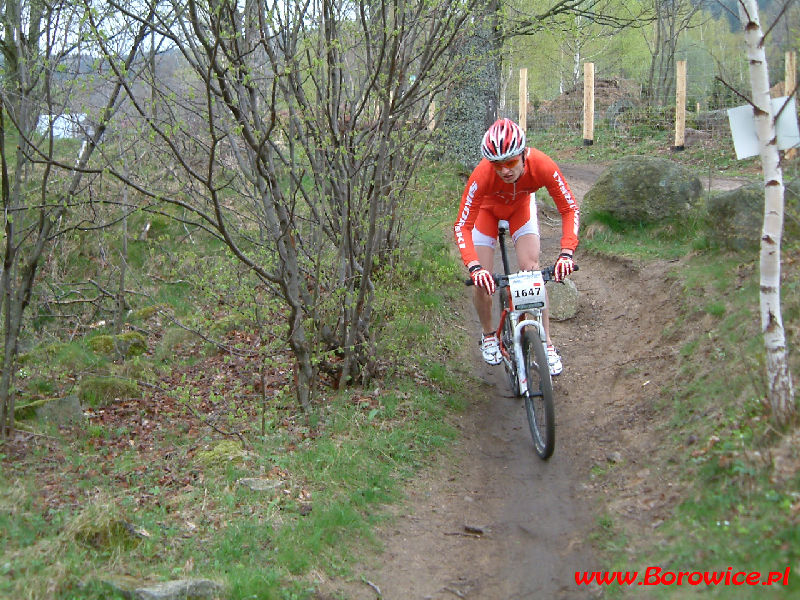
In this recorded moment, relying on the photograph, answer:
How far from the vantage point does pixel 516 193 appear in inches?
247

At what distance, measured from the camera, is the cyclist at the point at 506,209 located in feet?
18.9

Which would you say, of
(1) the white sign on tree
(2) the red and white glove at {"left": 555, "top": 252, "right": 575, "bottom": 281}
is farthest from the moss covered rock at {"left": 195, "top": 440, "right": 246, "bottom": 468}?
(1) the white sign on tree

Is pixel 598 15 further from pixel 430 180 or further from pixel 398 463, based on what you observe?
pixel 398 463

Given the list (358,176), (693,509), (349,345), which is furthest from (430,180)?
(693,509)

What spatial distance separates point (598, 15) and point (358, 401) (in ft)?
32.2

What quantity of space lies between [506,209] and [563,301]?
9.05 feet

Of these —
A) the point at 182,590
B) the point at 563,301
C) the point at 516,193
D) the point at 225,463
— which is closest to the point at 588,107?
the point at 563,301

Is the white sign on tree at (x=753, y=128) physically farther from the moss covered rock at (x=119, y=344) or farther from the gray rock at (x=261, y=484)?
the moss covered rock at (x=119, y=344)

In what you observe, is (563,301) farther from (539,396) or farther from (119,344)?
(119,344)

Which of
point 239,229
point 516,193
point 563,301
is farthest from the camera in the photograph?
point 563,301

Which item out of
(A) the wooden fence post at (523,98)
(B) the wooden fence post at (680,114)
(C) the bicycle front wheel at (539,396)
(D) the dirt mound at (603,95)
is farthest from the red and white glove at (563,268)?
(A) the wooden fence post at (523,98)

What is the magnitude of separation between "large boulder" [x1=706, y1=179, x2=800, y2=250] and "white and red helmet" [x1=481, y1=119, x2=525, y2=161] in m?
2.72

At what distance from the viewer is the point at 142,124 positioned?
7059mm

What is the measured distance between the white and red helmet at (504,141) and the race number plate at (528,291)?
36.9 inches
